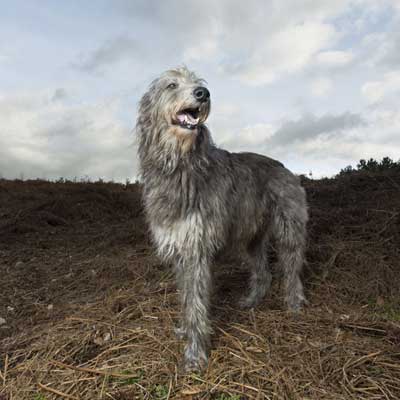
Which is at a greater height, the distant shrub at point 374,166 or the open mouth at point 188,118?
the distant shrub at point 374,166

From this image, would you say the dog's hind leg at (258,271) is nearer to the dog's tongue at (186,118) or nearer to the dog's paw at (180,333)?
the dog's paw at (180,333)

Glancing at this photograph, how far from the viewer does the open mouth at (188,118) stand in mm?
4629

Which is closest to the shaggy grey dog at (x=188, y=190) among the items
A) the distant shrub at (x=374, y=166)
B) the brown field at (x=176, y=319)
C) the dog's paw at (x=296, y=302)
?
the brown field at (x=176, y=319)

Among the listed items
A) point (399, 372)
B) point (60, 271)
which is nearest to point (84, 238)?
point (60, 271)

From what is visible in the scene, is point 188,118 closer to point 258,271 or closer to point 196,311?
point 196,311

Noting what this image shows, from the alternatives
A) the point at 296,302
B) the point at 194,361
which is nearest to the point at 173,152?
the point at 194,361

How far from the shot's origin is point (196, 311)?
4.83 metres

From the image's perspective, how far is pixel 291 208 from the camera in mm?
6379

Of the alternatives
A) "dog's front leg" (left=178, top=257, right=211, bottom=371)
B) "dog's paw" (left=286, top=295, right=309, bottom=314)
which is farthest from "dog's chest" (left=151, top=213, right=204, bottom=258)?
"dog's paw" (left=286, top=295, right=309, bottom=314)

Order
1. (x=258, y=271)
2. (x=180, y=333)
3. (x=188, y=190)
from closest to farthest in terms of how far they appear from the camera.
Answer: (x=188, y=190), (x=180, y=333), (x=258, y=271)

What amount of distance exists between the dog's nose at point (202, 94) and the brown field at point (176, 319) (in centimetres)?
240

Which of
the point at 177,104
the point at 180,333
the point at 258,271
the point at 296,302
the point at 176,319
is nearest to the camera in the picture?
the point at 177,104

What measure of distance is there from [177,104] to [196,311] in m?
1.99

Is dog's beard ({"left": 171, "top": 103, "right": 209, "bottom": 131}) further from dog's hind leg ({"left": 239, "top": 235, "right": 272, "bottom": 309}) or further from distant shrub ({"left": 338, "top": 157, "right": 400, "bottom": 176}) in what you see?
distant shrub ({"left": 338, "top": 157, "right": 400, "bottom": 176})
